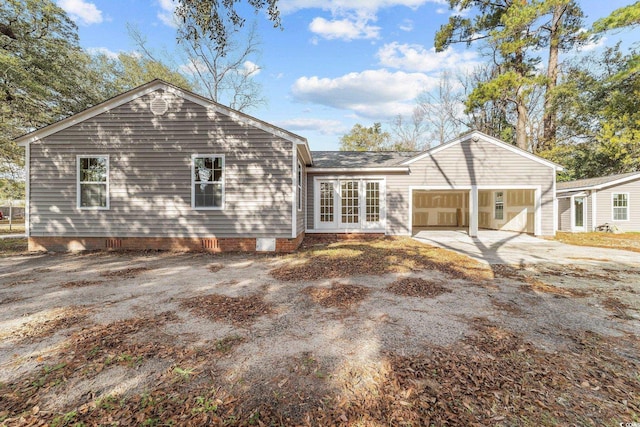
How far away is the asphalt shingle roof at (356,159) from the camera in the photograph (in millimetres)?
12195

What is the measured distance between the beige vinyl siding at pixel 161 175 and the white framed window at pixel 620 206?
18375mm

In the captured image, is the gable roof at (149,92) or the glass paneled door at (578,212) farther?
the glass paneled door at (578,212)

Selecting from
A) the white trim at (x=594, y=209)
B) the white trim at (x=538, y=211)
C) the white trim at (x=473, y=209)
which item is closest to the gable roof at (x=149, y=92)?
the white trim at (x=473, y=209)

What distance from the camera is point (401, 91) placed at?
3072cm

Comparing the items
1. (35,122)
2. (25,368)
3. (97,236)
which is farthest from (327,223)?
(35,122)

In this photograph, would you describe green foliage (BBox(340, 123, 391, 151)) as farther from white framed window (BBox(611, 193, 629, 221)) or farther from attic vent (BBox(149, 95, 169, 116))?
attic vent (BBox(149, 95, 169, 116))

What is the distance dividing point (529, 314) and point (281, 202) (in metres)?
6.47

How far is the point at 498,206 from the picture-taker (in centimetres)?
1535

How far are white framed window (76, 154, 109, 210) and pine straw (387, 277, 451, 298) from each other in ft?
28.8

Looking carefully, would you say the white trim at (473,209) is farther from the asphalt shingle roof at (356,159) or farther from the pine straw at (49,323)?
the pine straw at (49,323)

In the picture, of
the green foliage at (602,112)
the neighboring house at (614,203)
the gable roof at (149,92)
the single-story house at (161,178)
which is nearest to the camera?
the gable roof at (149,92)

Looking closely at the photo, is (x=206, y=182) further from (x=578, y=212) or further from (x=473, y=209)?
(x=578, y=212)

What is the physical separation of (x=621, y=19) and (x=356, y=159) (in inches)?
663

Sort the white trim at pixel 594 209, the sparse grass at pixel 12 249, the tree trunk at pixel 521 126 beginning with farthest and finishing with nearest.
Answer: the tree trunk at pixel 521 126
the white trim at pixel 594 209
the sparse grass at pixel 12 249
